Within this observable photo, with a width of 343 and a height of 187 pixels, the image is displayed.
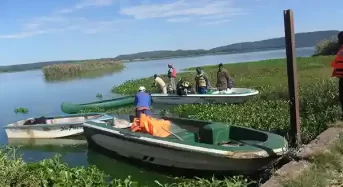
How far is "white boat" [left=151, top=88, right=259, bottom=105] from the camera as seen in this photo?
1703cm

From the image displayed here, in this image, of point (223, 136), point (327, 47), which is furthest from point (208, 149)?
point (327, 47)

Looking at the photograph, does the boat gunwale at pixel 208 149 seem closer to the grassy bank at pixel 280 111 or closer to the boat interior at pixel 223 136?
the boat interior at pixel 223 136

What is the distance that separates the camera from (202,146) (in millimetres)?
8453

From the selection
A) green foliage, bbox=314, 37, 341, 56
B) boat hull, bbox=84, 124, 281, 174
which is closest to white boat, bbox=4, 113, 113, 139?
boat hull, bbox=84, 124, 281, 174

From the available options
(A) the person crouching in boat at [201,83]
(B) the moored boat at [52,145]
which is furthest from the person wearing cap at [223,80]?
(B) the moored boat at [52,145]

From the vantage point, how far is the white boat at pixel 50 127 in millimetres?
14929

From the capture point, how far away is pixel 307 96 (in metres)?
11.4

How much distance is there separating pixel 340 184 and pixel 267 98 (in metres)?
11.5

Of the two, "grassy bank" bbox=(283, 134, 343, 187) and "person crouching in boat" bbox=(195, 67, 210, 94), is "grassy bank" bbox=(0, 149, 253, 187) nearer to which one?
"grassy bank" bbox=(283, 134, 343, 187)

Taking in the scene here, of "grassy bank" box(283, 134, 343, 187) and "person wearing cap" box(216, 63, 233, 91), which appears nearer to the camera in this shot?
"grassy bank" box(283, 134, 343, 187)

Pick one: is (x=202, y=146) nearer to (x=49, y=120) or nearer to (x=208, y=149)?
(x=208, y=149)

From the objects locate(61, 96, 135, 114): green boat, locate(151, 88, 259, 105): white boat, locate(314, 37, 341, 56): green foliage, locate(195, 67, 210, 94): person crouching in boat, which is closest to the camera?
locate(151, 88, 259, 105): white boat

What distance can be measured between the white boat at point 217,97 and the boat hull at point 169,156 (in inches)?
269

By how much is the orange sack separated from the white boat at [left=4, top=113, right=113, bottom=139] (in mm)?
4049
